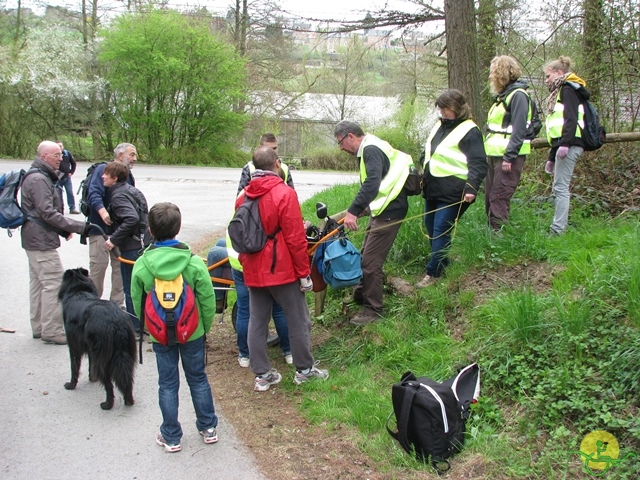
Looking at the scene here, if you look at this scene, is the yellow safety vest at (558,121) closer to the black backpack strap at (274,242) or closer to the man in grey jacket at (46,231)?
the black backpack strap at (274,242)

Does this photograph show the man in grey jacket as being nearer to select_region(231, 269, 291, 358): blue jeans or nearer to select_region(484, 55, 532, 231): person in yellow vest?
select_region(231, 269, 291, 358): blue jeans

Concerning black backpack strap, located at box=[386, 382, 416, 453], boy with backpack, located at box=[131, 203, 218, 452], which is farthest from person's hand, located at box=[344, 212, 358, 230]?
black backpack strap, located at box=[386, 382, 416, 453]

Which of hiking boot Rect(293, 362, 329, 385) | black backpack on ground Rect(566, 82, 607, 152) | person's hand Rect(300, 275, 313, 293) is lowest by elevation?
hiking boot Rect(293, 362, 329, 385)

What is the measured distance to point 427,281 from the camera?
6.03 meters

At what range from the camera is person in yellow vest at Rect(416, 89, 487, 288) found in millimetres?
5719

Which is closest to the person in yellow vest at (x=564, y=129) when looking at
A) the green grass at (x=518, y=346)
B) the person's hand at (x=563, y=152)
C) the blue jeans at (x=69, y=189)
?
the person's hand at (x=563, y=152)

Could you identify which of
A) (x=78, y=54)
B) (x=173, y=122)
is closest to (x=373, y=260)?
(x=173, y=122)

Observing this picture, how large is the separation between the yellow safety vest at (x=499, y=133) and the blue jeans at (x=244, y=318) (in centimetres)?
289

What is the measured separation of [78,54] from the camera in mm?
29906

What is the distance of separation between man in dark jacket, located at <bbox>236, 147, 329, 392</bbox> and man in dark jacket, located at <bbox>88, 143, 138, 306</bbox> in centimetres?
201

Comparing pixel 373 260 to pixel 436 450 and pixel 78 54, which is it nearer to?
pixel 436 450

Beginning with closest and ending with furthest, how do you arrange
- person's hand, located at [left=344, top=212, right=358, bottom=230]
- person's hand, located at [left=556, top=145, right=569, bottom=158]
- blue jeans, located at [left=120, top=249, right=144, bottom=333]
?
1. person's hand, located at [left=344, top=212, right=358, bottom=230]
2. person's hand, located at [left=556, top=145, right=569, bottom=158]
3. blue jeans, located at [left=120, top=249, right=144, bottom=333]

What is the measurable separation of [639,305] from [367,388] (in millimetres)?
2104

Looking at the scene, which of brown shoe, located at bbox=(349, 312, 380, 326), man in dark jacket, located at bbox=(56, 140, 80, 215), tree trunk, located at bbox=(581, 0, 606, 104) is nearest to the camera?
brown shoe, located at bbox=(349, 312, 380, 326)
